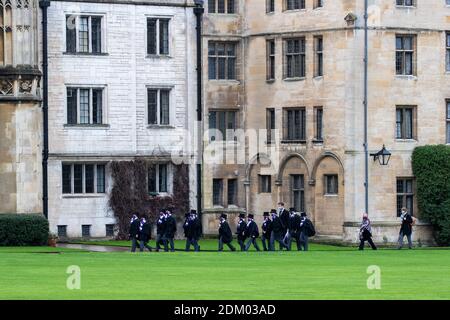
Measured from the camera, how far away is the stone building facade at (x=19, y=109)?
2502 inches

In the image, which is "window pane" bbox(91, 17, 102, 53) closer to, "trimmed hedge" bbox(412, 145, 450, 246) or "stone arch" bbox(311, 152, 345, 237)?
"stone arch" bbox(311, 152, 345, 237)

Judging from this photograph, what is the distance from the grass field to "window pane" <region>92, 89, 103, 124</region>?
11559mm

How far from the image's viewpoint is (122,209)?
69.9 meters

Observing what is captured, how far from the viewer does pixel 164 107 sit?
7144 centimetres

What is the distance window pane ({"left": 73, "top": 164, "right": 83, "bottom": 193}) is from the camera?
6931 cm

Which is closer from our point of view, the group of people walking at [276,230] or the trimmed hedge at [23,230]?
the group of people walking at [276,230]

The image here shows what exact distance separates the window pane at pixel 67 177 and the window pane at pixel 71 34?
4.62m

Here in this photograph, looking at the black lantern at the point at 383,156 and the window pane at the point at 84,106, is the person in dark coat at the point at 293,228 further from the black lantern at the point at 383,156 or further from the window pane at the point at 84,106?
the window pane at the point at 84,106

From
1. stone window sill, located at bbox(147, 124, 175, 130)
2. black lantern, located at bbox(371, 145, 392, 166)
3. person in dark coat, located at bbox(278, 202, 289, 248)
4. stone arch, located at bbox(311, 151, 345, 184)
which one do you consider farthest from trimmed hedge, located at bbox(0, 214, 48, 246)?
black lantern, located at bbox(371, 145, 392, 166)

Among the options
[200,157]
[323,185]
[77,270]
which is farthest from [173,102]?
[77,270]

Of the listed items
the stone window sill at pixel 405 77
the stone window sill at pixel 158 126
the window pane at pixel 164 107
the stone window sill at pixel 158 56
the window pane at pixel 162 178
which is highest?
the stone window sill at pixel 158 56

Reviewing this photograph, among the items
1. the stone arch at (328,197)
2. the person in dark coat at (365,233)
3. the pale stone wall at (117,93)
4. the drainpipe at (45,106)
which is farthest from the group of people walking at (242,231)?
the pale stone wall at (117,93)
